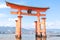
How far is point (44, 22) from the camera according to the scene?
875 inches

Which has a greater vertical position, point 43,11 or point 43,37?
point 43,11

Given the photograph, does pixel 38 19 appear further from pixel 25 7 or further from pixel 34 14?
pixel 25 7

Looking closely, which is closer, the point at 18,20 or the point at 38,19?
the point at 18,20

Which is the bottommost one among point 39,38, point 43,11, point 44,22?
point 39,38

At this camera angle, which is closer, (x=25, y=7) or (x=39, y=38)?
(x=25, y=7)

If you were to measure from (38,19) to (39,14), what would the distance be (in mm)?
670

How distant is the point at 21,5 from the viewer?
20.3 meters

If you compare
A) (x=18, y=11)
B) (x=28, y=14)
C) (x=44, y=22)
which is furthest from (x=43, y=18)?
(x=18, y=11)

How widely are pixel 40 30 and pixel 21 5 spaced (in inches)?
171

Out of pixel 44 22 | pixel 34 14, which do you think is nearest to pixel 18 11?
pixel 34 14

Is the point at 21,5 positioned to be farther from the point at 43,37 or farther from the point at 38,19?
the point at 43,37

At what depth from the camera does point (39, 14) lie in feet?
73.2

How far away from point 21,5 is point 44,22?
3966mm

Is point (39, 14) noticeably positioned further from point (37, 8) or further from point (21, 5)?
point (21, 5)
